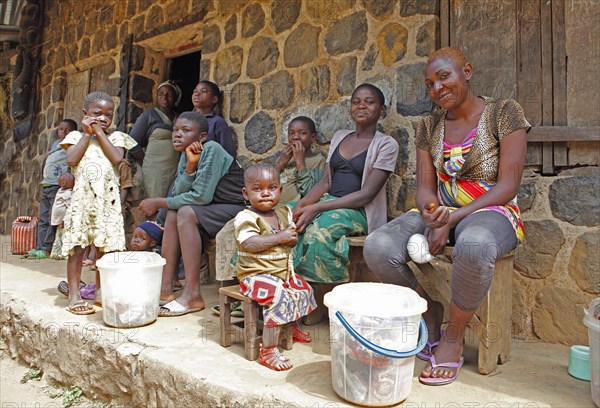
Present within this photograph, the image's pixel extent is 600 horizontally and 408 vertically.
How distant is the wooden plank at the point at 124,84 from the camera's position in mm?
4941

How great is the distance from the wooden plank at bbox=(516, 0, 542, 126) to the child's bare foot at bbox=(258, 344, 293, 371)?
180 cm

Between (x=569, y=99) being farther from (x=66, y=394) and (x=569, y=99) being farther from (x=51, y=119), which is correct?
(x=51, y=119)

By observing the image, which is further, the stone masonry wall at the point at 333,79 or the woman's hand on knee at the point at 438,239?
the stone masonry wall at the point at 333,79

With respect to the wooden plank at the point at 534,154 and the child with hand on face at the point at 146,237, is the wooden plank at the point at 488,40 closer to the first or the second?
the wooden plank at the point at 534,154

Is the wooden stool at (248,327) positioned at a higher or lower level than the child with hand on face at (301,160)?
lower

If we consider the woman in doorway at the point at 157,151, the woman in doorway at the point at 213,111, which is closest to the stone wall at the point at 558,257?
the woman in doorway at the point at 213,111

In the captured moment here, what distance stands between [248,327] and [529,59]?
80.2 inches

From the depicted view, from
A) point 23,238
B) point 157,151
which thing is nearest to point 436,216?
point 157,151

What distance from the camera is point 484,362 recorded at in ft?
6.15

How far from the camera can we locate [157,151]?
164 inches

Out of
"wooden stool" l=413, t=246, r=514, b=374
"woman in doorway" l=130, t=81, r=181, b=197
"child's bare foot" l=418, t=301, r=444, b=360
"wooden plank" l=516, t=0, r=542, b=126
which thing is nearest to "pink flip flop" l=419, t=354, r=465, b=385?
"wooden stool" l=413, t=246, r=514, b=374

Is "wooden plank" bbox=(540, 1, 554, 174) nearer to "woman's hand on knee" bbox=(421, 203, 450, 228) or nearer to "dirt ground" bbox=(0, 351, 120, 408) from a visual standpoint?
"woman's hand on knee" bbox=(421, 203, 450, 228)

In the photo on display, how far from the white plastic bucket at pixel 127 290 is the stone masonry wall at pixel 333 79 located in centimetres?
153

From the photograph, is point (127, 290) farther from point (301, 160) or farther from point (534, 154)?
point (534, 154)
